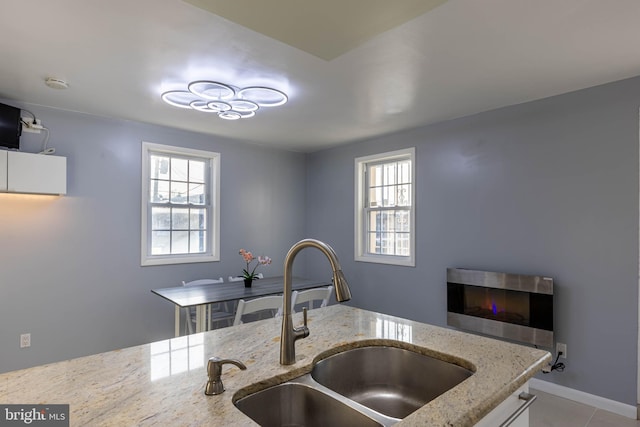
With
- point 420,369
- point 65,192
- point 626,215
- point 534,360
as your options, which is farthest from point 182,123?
point 626,215

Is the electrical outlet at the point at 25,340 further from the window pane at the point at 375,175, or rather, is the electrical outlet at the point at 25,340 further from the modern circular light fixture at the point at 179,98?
the window pane at the point at 375,175

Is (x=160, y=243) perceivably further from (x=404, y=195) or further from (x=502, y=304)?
(x=502, y=304)

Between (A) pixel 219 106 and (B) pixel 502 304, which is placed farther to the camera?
(B) pixel 502 304

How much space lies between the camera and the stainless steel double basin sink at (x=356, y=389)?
3.48ft

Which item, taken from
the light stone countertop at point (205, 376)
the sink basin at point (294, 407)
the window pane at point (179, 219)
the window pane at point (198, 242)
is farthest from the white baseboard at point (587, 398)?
the window pane at point (179, 219)

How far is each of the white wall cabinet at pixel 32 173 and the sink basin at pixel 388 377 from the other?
3176 mm

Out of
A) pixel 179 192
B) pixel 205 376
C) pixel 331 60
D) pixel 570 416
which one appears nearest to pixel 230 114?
pixel 179 192

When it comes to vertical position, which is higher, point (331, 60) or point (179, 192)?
point (331, 60)

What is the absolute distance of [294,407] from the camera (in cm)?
113

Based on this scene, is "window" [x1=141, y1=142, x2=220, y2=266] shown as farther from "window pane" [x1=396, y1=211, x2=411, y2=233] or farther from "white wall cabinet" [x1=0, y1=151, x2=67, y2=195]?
"window pane" [x1=396, y1=211, x2=411, y2=233]

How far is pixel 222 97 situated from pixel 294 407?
8.15ft

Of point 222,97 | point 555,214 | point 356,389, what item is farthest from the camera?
point 555,214

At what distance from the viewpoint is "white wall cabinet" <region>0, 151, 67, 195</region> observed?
9.80 ft

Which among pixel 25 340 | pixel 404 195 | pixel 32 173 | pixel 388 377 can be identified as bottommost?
pixel 25 340
